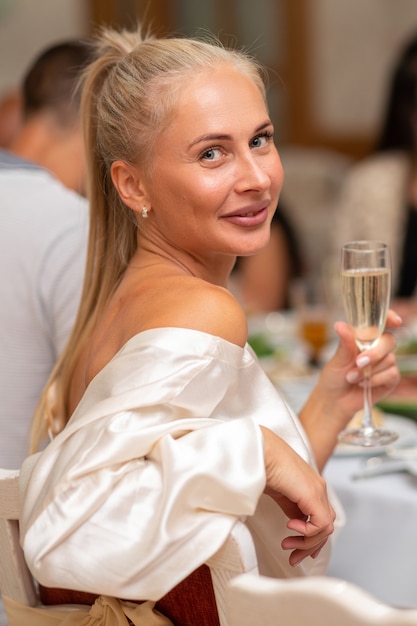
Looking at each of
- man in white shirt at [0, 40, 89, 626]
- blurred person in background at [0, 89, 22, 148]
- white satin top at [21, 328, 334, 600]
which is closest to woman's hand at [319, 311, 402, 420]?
white satin top at [21, 328, 334, 600]

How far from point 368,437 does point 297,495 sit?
438 millimetres

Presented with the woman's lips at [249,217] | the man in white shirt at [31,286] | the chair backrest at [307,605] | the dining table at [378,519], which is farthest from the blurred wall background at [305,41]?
the chair backrest at [307,605]

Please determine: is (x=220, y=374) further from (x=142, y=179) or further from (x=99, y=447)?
(x=142, y=179)

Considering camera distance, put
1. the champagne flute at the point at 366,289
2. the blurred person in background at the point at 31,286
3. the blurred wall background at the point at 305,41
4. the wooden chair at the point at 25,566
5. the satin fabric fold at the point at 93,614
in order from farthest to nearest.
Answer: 1. the blurred wall background at the point at 305,41
2. the blurred person in background at the point at 31,286
3. the champagne flute at the point at 366,289
4. the satin fabric fold at the point at 93,614
5. the wooden chair at the point at 25,566

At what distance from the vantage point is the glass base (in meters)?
1.61

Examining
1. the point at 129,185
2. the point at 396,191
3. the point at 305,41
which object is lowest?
the point at 396,191

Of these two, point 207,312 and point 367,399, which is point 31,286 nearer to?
point 367,399

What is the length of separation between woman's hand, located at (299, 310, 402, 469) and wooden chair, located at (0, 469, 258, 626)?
480mm

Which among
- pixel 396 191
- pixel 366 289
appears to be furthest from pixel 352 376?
pixel 396 191

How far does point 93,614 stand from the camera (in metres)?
1.30

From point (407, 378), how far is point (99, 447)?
1.27 metres

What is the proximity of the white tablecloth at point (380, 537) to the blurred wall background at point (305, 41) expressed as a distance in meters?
4.96

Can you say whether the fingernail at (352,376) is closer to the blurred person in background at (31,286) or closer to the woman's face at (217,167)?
the woman's face at (217,167)

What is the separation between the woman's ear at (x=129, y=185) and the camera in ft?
4.59
